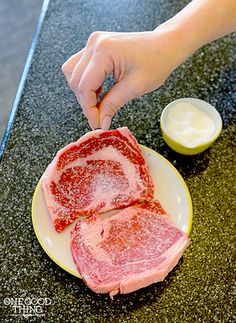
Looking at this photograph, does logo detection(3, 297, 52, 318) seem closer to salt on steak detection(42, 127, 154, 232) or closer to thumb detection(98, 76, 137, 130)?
salt on steak detection(42, 127, 154, 232)

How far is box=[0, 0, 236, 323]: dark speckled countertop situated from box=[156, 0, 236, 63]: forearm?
0.18 m

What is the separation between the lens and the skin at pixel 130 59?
880 millimetres

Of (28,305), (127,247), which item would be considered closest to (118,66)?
(127,247)

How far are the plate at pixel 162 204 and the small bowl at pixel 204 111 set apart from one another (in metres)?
0.04

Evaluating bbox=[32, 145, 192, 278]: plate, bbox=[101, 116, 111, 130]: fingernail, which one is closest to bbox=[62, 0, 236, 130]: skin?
bbox=[101, 116, 111, 130]: fingernail

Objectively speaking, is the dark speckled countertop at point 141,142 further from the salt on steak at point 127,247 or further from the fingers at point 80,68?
the fingers at point 80,68

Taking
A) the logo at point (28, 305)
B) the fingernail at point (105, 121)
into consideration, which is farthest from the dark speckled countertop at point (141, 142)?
the fingernail at point (105, 121)

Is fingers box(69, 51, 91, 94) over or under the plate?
over

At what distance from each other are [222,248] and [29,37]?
4.37 ft

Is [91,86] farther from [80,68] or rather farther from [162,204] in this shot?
[162,204]

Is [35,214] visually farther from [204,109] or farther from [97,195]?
[204,109]

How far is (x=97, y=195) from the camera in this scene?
3.10 ft

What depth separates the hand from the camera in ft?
2.88

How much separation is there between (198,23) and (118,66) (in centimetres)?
23
